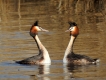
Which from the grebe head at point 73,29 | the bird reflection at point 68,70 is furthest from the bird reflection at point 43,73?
the grebe head at point 73,29

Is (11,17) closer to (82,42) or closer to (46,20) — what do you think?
(46,20)

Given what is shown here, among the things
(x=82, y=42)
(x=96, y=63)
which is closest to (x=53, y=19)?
(x=82, y=42)

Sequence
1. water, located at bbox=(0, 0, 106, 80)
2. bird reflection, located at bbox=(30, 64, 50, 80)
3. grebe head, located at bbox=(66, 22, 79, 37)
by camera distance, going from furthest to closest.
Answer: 1. grebe head, located at bbox=(66, 22, 79, 37)
2. water, located at bbox=(0, 0, 106, 80)
3. bird reflection, located at bbox=(30, 64, 50, 80)

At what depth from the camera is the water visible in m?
12.5

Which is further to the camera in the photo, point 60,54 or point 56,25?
point 56,25

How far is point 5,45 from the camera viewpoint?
53.0 ft

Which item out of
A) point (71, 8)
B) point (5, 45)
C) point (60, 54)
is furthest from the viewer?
point (71, 8)

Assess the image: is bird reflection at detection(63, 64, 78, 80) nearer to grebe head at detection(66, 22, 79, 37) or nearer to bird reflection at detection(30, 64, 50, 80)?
bird reflection at detection(30, 64, 50, 80)

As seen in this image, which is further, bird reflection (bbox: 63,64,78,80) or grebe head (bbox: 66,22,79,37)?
grebe head (bbox: 66,22,79,37)

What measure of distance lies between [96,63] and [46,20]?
8.87 m

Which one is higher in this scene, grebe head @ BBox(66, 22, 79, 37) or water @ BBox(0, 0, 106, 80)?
grebe head @ BBox(66, 22, 79, 37)

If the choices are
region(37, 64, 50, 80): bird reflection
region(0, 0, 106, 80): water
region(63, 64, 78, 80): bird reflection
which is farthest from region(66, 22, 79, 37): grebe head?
region(37, 64, 50, 80): bird reflection

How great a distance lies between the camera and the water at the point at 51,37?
1249 cm

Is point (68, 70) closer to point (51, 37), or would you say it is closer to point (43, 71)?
point (43, 71)
